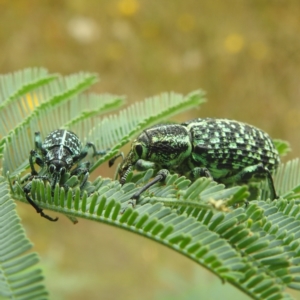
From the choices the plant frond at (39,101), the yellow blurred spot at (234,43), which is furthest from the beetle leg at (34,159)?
the yellow blurred spot at (234,43)

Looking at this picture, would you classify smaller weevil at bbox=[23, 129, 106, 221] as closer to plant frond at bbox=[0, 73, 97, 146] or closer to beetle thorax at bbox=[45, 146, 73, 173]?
beetle thorax at bbox=[45, 146, 73, 173]

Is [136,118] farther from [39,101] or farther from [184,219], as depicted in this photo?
[184,219]

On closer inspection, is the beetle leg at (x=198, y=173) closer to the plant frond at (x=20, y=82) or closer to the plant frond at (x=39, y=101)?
the plant frond at (x=39, y=101)

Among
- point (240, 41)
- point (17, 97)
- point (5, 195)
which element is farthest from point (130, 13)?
point (5, 195)

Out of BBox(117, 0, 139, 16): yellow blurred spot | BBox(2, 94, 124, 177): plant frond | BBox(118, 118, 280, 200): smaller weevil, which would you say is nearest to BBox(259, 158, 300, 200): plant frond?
BBox(118, 118, 280, 200): smaller weevil

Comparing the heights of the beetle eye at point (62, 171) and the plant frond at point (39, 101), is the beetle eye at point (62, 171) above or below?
below

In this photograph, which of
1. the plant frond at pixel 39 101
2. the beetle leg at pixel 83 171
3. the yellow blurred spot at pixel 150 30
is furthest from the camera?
the yellow blurred spot at pixel 150 30

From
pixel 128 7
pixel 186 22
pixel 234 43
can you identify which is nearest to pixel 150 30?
pixel 128 7

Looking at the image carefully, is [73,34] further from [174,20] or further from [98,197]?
[98,197]
